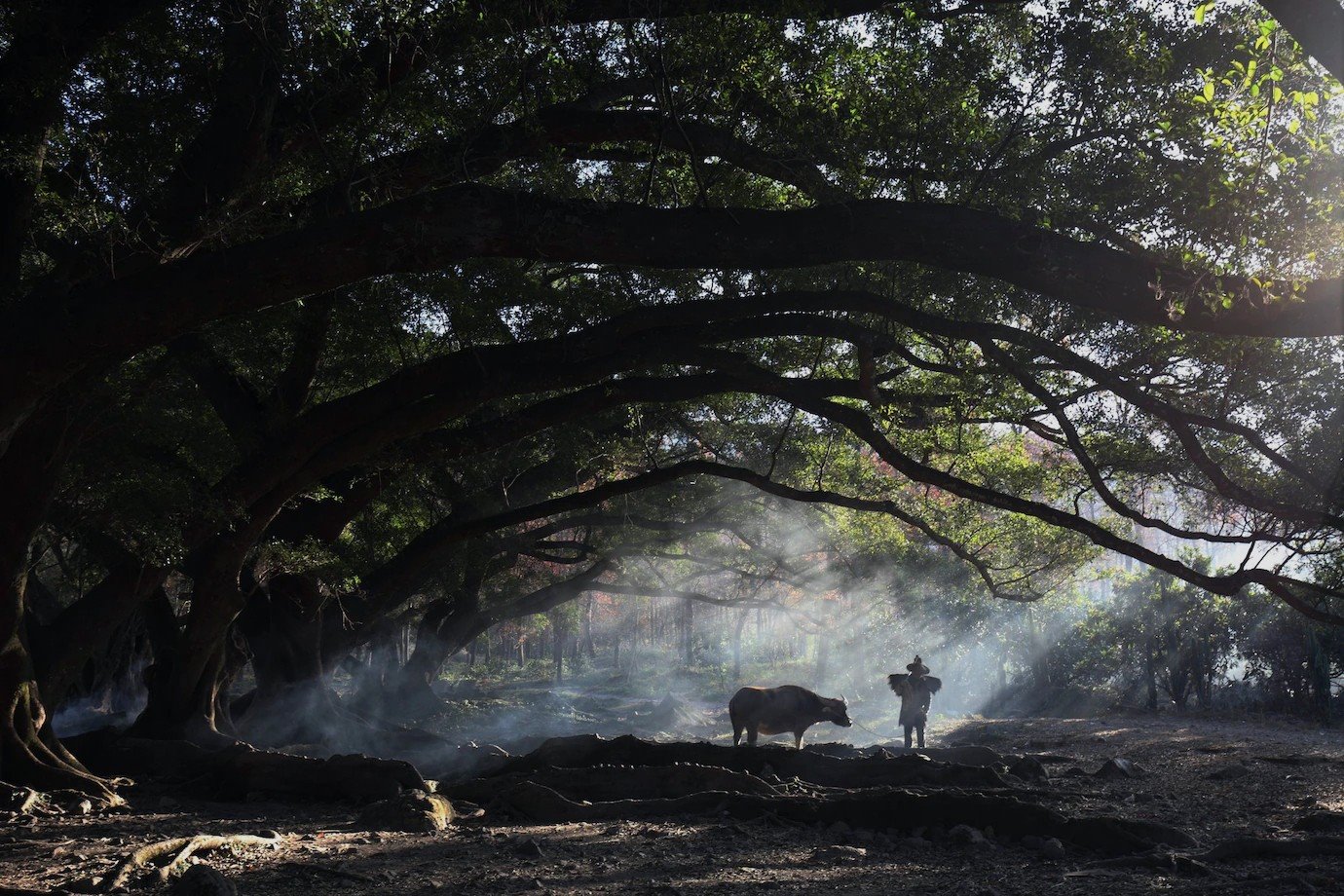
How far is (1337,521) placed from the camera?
6.74 m

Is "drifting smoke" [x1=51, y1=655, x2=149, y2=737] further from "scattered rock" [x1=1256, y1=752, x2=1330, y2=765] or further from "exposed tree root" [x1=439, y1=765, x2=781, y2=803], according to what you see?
"scattered rock" [x1=1256, y1=752, x2=1330, y2=765]

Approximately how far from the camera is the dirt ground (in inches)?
210

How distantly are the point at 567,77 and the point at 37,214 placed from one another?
3.99m

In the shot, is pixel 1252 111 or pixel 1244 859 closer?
pixel 1252 111

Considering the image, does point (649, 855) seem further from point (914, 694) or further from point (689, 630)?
point (689, 630)

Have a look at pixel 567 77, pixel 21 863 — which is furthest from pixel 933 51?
pixel 21 863

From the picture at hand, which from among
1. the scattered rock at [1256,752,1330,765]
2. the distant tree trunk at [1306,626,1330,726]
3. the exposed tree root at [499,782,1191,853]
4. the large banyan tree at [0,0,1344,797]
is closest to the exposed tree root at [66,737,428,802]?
the large banyan tree at [0,0,1344,797]

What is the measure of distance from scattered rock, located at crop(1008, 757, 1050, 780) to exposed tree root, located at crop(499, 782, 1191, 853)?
3.16 metres

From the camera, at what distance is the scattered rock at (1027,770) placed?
10297 mm

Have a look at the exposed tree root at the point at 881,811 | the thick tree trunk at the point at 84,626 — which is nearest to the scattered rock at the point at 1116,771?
the exposed tree root at the point at 881,811

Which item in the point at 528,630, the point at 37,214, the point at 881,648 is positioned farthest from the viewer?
the point at 528,630

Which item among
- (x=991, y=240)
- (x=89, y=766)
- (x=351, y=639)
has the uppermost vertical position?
(x=991, y=240)

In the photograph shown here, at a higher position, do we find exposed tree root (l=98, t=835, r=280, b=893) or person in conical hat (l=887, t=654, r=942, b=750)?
person in conical hat (l=887, t=654, r=942, b=750)

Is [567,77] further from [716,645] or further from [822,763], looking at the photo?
[716,645]
